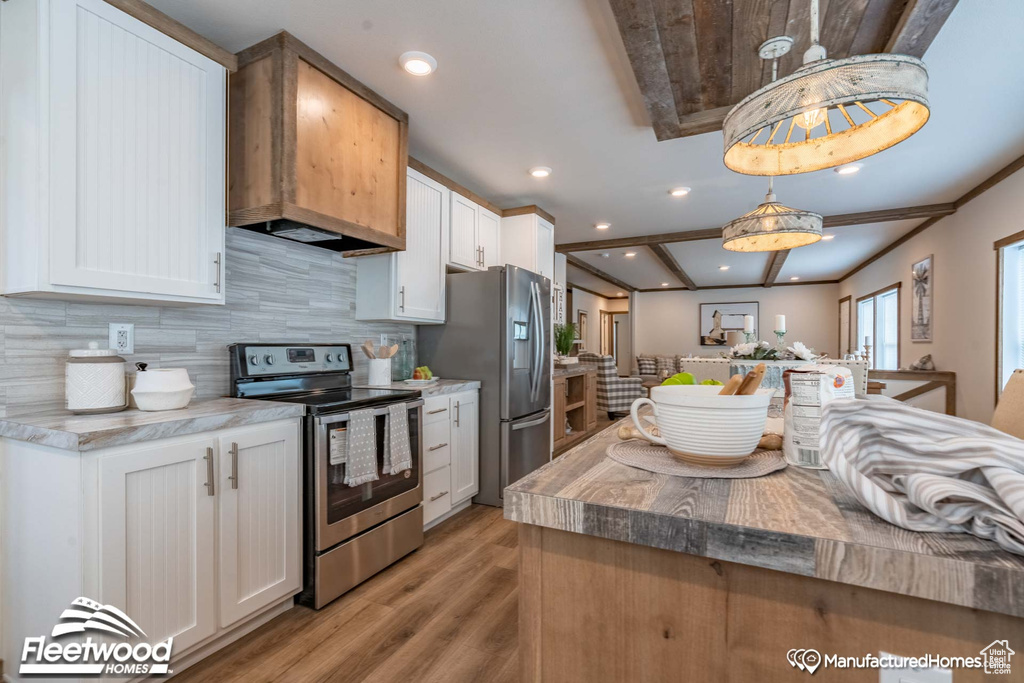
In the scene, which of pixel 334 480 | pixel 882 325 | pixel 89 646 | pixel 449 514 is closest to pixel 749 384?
pixel 334 480

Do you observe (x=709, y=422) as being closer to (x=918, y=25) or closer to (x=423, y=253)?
(x=918, y=25)

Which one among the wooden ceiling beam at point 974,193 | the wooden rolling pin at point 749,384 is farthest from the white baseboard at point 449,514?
the wooden ceiling beam at point 974,193

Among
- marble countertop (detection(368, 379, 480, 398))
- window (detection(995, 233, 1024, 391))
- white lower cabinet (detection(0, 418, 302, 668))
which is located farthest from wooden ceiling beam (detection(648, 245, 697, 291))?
white lower cabinet (detection(0, 418, 302, 668))

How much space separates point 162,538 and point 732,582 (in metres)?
1.66

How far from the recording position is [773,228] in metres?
2.02

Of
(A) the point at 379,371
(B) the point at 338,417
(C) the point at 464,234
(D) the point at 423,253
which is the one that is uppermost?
(C) the point at 464,234

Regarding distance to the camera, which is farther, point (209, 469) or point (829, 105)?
point (209, 469)

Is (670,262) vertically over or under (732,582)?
over

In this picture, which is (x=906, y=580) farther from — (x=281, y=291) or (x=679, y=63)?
(x=281, y=291)

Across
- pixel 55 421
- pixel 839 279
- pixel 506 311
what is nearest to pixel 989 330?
pixel 506 311

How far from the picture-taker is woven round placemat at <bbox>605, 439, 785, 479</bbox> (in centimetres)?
90

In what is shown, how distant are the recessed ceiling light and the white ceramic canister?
164cm

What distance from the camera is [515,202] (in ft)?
13.4

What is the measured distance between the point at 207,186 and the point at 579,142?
79.0 inches
